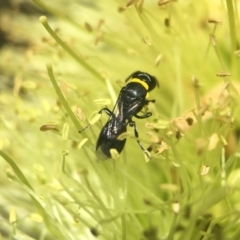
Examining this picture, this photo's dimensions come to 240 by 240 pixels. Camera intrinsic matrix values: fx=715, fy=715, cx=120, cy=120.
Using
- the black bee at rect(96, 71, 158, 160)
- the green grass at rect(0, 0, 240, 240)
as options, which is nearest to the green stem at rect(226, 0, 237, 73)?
the green grass at rect(0, 0, 240, 240)

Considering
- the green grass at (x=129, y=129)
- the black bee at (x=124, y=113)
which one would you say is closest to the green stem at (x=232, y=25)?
the green grass at (x=129, y=129)

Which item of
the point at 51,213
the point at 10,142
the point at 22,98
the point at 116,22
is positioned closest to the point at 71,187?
the point at 51,213

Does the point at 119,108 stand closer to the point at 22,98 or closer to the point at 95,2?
the point at 22,98

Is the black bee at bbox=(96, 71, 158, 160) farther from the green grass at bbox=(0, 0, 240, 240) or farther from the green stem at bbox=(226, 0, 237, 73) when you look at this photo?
the green stem at bbox=(226, 0, 237, 73)

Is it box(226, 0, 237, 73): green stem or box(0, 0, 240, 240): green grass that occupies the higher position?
box(226, 0, 237, 73): green stem
